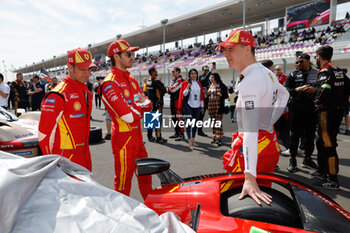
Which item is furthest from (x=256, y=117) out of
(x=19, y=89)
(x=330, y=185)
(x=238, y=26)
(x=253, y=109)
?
(x=238, y=26)

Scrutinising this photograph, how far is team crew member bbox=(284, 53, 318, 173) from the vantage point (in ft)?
13.4

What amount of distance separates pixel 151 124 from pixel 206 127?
8.76ft

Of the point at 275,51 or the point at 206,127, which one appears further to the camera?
the point at 275,51

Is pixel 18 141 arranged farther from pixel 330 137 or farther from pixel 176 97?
pixel 176 97

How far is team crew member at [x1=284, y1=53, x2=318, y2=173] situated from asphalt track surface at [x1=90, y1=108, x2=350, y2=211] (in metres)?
0.48

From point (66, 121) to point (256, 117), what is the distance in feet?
5.51

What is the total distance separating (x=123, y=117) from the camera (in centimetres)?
233

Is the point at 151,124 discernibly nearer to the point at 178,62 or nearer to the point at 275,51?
the point at 275,51

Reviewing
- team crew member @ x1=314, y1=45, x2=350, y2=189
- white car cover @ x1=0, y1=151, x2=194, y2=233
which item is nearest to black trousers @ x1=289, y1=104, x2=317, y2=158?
team crew member @ x1=314, y1=45, x2=350, y2=189

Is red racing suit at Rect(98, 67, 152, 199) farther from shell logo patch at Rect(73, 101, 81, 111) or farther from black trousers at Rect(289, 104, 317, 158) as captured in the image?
black trousers at Rect(289, 104, 317, 158)

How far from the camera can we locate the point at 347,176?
3.88 m

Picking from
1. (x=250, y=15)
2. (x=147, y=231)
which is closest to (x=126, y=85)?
(x=147, y=231)

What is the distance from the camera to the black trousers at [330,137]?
11.1 ft

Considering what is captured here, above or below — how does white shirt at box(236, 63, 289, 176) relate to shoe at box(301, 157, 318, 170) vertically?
above
